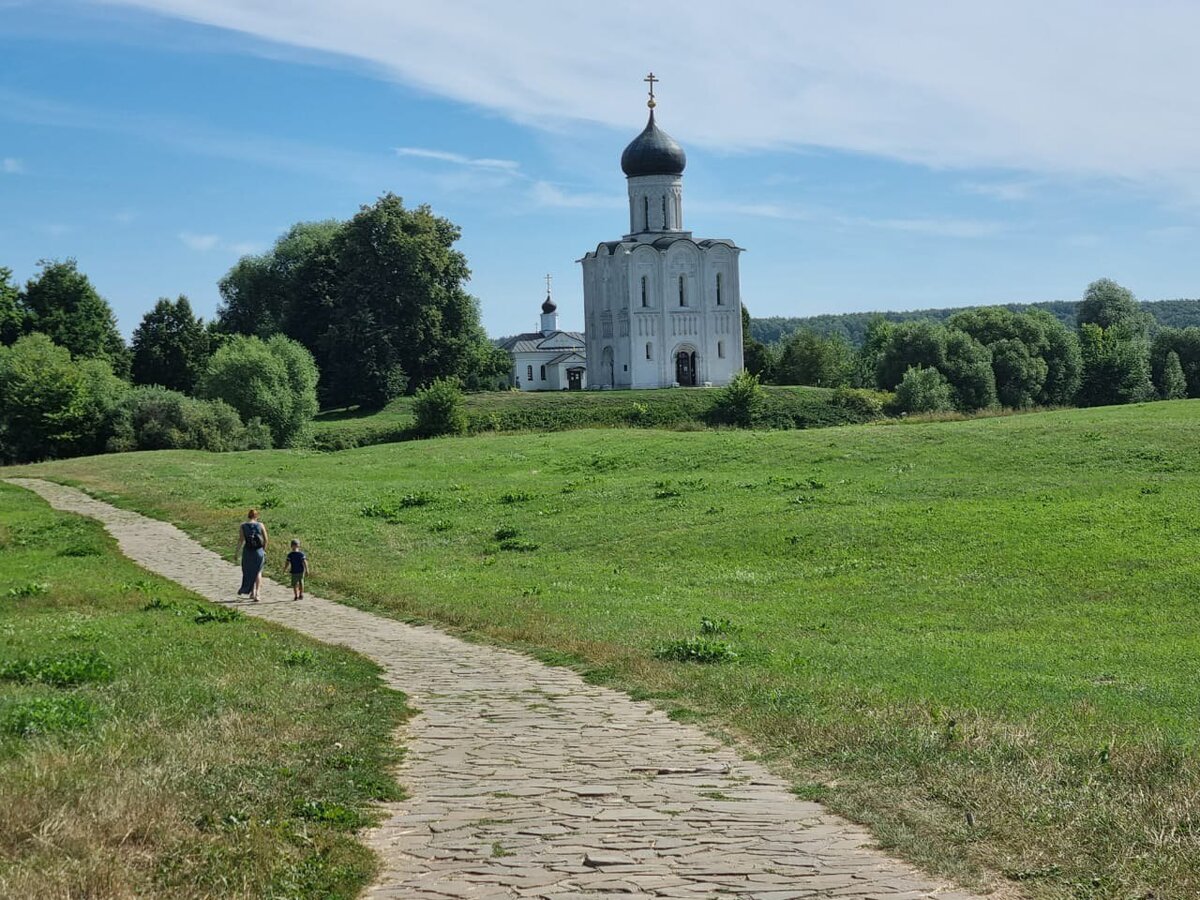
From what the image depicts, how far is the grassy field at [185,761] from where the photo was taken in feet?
24.1

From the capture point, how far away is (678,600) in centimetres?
1994

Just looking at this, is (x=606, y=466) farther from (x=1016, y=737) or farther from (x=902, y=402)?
(x=902, y=402)

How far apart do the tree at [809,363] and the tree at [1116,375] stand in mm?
18859

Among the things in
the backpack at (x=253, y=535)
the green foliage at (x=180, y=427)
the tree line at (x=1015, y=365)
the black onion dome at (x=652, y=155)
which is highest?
the black onion dome at (x=652, y=155)

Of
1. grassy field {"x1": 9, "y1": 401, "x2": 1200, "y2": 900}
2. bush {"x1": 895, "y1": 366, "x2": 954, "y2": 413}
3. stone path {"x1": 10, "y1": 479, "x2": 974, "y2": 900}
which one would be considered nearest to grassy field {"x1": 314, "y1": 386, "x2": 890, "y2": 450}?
bush {"x1": 895, "y1": 366, "x2": 954, "y2": 413}

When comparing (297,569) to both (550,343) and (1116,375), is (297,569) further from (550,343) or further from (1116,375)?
(550,343)

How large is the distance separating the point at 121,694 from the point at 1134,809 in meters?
7.97

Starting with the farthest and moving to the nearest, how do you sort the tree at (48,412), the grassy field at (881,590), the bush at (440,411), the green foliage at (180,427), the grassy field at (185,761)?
the tree at (48,412)
the bush at (440,411)
the green foliage at (180,427)
the grassy field at (881,590)
the grassy field at (185,761)

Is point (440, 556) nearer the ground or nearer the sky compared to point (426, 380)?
nearer the ground

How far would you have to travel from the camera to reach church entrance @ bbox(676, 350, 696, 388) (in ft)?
313

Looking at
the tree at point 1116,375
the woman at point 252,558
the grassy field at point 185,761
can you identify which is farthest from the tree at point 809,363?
the grassy field at point 185,761

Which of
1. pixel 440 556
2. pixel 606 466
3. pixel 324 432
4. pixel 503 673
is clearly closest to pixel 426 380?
pixel 324 432

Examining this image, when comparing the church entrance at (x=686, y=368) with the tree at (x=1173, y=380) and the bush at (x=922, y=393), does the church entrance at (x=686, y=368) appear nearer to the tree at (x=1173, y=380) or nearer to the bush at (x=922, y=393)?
the bush at (x=922, y=393)

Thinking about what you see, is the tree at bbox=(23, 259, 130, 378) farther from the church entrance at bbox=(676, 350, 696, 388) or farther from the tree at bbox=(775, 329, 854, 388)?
the tree at bbox=(775, 329, 854, 388)
